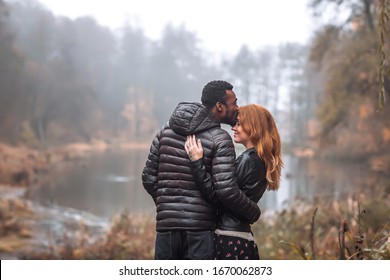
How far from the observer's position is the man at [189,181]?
1861 mm

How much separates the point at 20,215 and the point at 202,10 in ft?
10.8

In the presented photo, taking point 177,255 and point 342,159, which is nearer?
point 177,255

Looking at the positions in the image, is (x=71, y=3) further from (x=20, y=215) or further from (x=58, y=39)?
(x=20, y=215)

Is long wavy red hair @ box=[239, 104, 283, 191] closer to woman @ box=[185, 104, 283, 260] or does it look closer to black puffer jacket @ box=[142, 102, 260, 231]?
woman @ box=[185, 104, 283, 260]

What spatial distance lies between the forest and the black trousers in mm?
4117

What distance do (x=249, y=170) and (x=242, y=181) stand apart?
0.05 meters

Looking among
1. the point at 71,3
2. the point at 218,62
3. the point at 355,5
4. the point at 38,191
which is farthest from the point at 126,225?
the point at 355,5

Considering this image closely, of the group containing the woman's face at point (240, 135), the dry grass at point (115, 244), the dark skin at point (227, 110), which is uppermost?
the dark skin at point (227, 110)

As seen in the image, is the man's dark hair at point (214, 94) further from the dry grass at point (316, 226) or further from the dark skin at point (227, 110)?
the dry grass at point (316, 226)

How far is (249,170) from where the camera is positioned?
73.9 inches

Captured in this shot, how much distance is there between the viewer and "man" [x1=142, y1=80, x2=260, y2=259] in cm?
186

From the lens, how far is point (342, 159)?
21.1 ft

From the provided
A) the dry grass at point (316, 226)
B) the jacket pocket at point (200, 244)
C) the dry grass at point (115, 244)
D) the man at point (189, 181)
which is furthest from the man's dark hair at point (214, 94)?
the dry grass at point (115, 244)

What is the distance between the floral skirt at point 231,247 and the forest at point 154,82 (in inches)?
164
